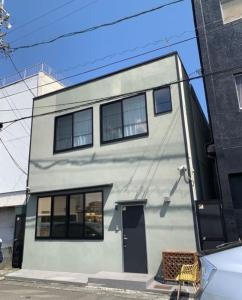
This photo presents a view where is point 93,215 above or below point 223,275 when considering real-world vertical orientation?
above

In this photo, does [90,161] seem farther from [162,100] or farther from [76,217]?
[162,100]

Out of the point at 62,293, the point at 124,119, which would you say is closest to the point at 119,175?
the point at 124,119

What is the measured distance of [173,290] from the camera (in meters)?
8.14

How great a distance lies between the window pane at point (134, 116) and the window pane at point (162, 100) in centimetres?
52

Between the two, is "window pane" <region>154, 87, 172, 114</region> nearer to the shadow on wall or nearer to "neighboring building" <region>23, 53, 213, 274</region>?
"neighboring building" <region>23, 53, 213, 274</region>

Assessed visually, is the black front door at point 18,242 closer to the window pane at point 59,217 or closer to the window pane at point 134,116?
the window pane at point 59,217

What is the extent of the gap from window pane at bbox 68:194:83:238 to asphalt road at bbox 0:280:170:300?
2.09 m

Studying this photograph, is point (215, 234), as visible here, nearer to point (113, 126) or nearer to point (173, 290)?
point (173, 290)

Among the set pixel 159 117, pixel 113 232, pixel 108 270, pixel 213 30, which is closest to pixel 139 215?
pixel 113 232

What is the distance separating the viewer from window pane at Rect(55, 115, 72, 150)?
1262cm

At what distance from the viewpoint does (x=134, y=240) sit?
999 cm

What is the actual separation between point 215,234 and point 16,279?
Answer: 6914 mm

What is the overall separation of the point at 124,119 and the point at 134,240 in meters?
4.34

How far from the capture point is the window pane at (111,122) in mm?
11469
